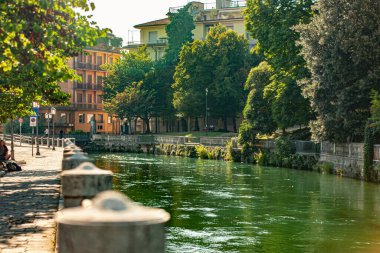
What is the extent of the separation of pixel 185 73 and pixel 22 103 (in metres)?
57.2

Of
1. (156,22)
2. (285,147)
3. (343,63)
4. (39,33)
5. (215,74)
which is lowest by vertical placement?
(285,147)

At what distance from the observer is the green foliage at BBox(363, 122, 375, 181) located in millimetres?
37281

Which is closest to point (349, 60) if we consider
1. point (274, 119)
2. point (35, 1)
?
point (274, 119)

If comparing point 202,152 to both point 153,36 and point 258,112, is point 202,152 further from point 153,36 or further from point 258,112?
point 153,36

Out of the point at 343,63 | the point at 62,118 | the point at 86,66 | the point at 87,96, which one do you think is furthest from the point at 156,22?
the point at 343,63

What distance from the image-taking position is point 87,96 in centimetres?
11406

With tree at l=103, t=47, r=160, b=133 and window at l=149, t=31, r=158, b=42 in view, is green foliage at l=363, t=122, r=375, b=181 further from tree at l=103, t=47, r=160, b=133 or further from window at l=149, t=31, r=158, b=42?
window at l=149, t=31, r=158, b=42

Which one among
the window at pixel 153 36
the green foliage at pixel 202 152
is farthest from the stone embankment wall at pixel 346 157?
the window at pixel 153 36

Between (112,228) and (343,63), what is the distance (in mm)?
38155

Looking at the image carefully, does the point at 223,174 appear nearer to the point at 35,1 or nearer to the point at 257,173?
the point at 257,173

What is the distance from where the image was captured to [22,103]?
26.2m

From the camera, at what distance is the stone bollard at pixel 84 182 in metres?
4.84

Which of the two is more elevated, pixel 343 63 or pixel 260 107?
pixel 343 63

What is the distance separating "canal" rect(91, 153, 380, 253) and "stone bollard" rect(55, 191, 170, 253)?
1310 centimetres
